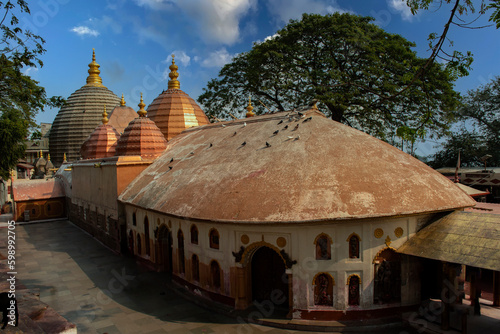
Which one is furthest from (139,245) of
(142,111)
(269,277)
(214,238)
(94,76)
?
(94,76)

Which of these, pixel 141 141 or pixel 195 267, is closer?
pixel 195 267

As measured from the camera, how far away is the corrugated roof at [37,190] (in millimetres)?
31609

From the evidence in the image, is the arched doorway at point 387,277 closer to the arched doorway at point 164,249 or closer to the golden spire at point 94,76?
the arched doorway at point 164,249

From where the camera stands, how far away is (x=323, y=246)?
11.0 meters

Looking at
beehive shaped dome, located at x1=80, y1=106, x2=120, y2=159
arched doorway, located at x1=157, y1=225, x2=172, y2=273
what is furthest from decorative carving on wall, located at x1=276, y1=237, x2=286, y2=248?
beehive shaped dome, located at x1=80, y1=106, x2=120, y2=159

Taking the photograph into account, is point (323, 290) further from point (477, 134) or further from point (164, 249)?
point (477, 134)

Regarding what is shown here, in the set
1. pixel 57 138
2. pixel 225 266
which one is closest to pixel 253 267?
pixel 225 266

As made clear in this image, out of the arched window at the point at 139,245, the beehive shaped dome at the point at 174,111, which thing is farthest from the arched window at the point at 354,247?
the beehive shaped dome at the point at 174,111

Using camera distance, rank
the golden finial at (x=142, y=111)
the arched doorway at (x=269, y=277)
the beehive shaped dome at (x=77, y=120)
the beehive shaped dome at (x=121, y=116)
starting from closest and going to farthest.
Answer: the arched doorway at (x=269, y=277) < the golden finial at (x=142, y=111) < the beehive shaped dome at (x=121, y=116) < the beehive shaped dome at (x=77, y=120)

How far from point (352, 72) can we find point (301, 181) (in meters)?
18.6

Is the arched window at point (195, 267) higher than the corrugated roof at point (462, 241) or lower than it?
lower

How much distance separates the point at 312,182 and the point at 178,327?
599 centimetres

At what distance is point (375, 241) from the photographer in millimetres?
10977

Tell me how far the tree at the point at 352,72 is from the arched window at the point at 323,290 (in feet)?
56.2
